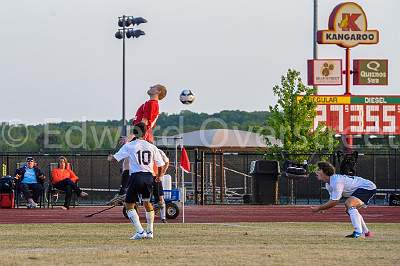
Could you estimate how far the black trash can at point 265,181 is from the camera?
34.9 meters

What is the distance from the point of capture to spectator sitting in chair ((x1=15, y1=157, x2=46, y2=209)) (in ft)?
102

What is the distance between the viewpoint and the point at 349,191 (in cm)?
1731

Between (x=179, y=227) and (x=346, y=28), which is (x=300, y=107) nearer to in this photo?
(x=346, y=28)

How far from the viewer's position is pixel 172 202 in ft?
74.5

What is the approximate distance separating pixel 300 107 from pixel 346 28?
4.53 m

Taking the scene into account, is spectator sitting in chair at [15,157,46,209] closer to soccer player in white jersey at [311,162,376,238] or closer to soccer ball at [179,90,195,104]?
soccer ball at [179,90,195,104]

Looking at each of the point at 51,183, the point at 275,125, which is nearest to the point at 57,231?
the point at 51,183

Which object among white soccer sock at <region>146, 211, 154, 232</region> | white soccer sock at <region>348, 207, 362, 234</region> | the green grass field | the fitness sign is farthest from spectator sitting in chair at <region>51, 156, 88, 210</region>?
the fitness sign

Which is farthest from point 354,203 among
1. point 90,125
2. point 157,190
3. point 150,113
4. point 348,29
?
point 90,125

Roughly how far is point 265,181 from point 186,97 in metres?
7.14

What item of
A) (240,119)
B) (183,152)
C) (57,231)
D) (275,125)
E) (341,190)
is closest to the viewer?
(341,190)

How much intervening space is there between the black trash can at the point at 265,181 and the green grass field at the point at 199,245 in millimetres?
14301

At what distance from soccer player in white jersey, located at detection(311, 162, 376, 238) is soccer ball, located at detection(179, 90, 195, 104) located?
39.2 feet

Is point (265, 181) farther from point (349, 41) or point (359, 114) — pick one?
point (349, 41)
